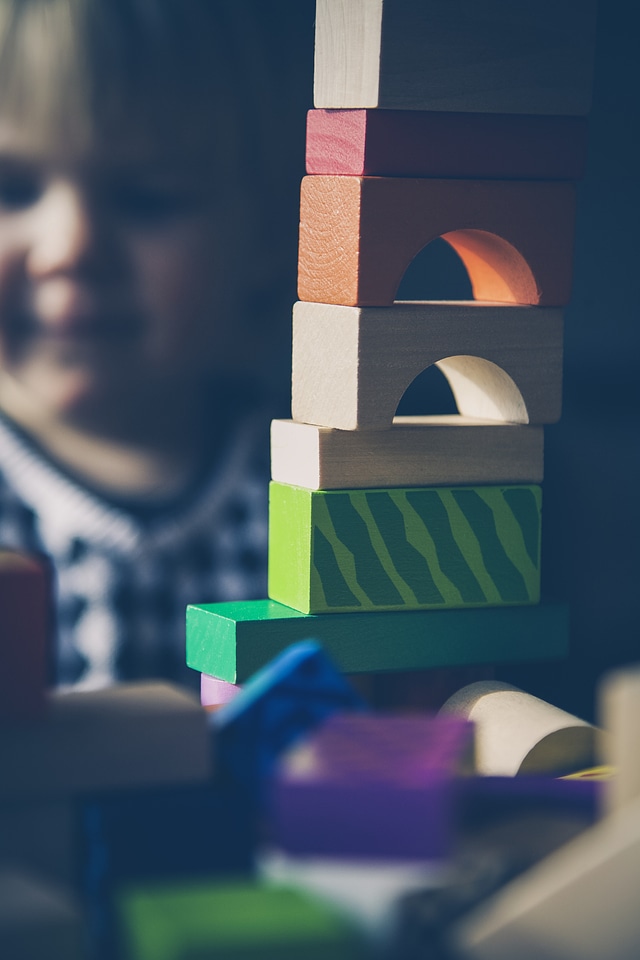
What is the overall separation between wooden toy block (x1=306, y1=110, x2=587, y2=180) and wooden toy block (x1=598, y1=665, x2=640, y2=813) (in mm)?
644

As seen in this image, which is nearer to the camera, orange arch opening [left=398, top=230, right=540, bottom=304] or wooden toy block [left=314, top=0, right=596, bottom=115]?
wooden toy block [left=314, top=0, right=596, bottom=115]

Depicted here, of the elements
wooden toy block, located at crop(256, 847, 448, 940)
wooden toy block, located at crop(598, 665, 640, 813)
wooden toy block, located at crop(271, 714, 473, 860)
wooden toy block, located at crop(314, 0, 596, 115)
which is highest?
wooden toy block, located at crop(314, 0, 596, 115)

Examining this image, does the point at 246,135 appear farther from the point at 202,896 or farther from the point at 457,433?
the point at 202,896

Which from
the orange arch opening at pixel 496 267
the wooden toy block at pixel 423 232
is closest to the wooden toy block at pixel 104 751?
the wooden toy block at pixel 423 232

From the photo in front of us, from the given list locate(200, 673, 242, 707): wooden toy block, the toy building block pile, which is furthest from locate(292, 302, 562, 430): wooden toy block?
locate(200, 673, 242, 707): wooden toy block

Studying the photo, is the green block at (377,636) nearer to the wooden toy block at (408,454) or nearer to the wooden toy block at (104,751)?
the wooden toy block at (408,454)

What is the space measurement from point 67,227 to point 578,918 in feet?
4.39

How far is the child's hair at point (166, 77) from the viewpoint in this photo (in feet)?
5.64

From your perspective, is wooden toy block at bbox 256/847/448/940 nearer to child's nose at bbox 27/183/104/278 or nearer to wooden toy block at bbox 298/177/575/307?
wooden toy block at bbox 298/177/575/307

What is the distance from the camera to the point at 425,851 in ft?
2.44

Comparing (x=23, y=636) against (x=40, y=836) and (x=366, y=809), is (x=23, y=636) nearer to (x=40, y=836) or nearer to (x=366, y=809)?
(x=40, y=836)

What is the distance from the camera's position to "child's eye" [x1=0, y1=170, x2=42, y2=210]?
1.78 meters

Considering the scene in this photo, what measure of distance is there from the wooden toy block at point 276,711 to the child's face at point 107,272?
0.99 metres

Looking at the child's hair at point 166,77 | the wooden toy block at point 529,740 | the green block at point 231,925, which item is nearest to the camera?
the green block at point 231,925
